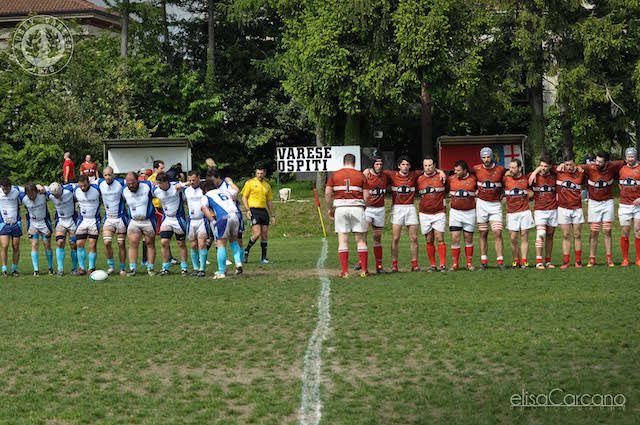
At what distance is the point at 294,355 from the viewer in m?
11.2

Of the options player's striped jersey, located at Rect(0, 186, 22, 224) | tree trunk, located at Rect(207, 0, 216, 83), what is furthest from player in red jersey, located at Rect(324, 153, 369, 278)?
tree trunk, located at Rect(207, 0, 216, 83)

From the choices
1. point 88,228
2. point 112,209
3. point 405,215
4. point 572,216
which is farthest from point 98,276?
point 572,216

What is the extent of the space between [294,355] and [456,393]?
242 centimetres

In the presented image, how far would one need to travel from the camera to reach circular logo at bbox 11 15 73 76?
2133 inches

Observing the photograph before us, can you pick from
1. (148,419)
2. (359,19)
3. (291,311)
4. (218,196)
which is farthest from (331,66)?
(148,419)

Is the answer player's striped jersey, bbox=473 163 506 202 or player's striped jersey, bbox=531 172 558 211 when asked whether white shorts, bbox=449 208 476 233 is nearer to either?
player's striped jersey, bbox=473 163 506 202

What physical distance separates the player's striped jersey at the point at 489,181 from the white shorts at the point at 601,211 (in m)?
1.95

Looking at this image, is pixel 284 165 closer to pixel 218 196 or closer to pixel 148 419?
pixel 218 196

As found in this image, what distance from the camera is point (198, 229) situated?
63.1 feet

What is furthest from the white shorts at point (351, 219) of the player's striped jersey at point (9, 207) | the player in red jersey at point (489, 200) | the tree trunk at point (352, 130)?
the tree trunk at point (352, 130)

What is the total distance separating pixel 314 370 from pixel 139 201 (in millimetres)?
9666

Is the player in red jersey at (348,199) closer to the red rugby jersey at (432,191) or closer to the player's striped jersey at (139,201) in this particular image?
the red rugby jersey at (432,191)

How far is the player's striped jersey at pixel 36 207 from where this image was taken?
811 inches

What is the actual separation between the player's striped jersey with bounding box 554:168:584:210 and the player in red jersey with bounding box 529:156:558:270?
126mm
